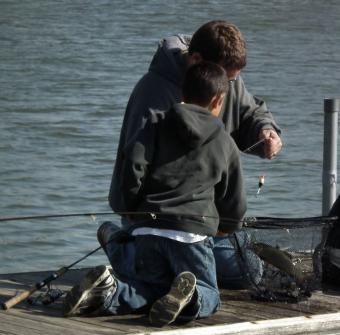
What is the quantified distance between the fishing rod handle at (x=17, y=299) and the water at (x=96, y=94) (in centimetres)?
395

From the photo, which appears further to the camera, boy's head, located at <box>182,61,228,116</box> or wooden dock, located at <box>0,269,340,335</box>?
boy's head, located at <box>182,61,228,116</box>

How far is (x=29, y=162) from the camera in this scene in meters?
13.5

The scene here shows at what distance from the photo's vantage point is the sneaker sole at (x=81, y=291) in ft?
19.2

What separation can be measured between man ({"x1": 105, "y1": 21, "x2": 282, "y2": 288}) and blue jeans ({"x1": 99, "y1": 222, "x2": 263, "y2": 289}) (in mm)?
12

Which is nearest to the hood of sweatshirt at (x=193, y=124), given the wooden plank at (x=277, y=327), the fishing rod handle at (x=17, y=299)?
the wooden plank at (x=277, y=327)

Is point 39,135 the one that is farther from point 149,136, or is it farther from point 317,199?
point 149,136

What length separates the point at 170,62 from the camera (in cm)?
638

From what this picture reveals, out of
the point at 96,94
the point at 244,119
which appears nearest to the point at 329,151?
the point at 244,119

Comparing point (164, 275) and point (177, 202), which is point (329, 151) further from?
point (177, 202)

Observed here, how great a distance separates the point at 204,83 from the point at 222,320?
3.45 ft

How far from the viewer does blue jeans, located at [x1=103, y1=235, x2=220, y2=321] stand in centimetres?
601

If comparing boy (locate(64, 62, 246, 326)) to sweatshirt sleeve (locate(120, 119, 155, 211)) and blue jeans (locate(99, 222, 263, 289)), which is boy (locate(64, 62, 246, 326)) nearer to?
sweatshirt sleeve (locate(120, 119, 155, 211))

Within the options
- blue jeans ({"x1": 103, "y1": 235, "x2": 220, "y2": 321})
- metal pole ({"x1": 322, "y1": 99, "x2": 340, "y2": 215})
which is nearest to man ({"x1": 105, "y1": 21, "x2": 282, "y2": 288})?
blue jeans ({"x1": 103, "y1": 235, "x2": 220, "y2": 321})

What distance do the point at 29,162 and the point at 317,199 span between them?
289cm
